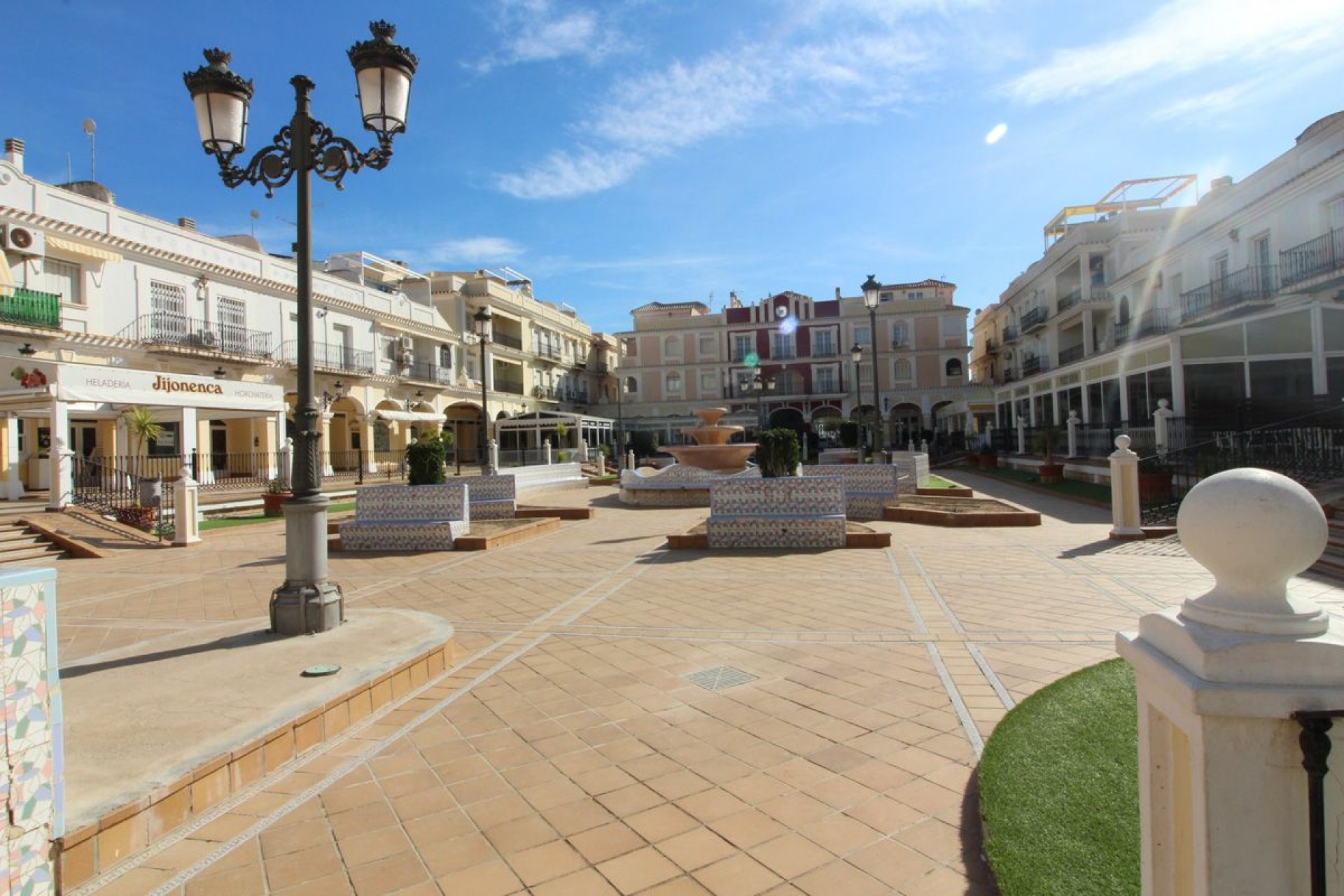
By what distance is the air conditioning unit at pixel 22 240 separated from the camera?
635 inches

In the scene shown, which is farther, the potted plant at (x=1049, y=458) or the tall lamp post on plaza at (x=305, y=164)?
the potted plant at (x=1049, y=458)

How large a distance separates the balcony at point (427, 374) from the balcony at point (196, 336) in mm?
7651

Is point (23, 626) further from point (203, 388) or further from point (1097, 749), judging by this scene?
point (203, 388)

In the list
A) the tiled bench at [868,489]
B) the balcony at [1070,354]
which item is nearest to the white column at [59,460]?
the tiled bench at [868,489]

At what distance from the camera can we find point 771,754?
10.9 ft

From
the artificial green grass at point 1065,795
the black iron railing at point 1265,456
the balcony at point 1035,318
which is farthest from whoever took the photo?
the balcony at point 1035,318

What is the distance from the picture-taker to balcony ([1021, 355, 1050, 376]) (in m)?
36.8

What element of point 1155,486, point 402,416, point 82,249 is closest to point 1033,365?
point 1155,486

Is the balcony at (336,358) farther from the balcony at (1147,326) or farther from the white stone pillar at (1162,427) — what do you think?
the balcony at (1147,326)

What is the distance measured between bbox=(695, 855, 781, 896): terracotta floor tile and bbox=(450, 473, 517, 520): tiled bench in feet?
39.5

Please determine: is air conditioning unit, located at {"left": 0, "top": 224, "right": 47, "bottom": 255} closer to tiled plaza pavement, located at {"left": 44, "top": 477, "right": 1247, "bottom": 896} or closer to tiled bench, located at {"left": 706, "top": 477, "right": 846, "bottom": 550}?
tiled plaza pavement, located at {"left": 44, "top": 477, "right": 1247, "bottom": 896}

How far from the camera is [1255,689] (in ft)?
4.29

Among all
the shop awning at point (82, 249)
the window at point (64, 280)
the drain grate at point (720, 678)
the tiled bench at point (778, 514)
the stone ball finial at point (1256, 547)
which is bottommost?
the drain grate at point (720, 678)

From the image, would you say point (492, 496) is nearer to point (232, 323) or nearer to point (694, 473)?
point (694, 473)
